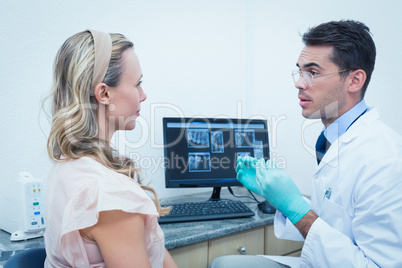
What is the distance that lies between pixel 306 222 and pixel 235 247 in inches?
15.9

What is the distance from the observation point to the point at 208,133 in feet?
5.65

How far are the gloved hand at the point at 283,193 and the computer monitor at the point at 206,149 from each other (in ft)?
1.37

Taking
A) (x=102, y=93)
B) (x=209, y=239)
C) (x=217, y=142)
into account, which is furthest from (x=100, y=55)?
(x=217, y=142)

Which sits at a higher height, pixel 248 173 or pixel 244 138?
pixel 244 138

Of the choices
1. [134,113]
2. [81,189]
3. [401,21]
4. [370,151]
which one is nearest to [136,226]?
[81,189]

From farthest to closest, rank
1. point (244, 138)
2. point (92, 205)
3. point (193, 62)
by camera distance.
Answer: point (193, 62) < point (244, 138) < point (92, 205)

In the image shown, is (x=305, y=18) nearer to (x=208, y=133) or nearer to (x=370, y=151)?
(x=208, y=133)

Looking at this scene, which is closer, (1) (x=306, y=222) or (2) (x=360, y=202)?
(2) (x=360, y=202)

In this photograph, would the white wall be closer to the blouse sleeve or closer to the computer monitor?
the computer monitor

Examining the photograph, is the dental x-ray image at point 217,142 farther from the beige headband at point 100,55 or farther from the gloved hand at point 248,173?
the beige headband at point 100,55

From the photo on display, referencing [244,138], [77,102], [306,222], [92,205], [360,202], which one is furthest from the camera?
[244,138]

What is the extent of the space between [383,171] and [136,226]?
83 centimetres

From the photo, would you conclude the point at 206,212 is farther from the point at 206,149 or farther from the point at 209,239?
the point at 206,149

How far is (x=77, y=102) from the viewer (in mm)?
900
